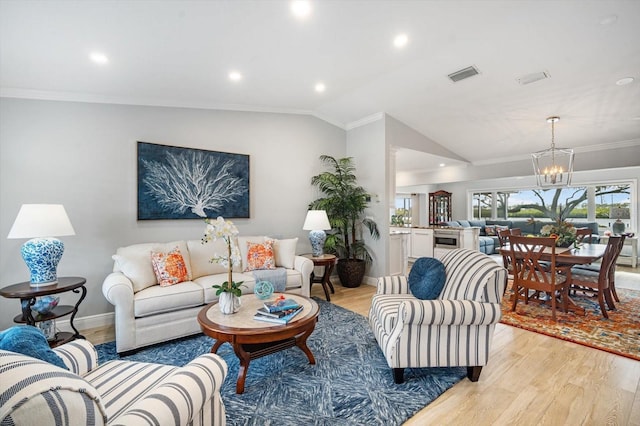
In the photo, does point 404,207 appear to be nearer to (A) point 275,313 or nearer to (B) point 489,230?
(B) point 489,230

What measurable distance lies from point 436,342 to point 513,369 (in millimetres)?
821

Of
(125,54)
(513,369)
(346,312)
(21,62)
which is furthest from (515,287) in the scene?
(21,62)

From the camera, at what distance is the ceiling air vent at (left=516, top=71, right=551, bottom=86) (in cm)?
364

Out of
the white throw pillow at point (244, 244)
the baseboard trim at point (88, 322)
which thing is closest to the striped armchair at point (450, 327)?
the white throw pillow at point (244, 244)

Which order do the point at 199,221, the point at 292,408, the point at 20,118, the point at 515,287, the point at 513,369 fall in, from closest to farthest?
the point at 292,408 → the point at 513,369 → the point at 20,118 → the point at 515,287 → the point at 199,221

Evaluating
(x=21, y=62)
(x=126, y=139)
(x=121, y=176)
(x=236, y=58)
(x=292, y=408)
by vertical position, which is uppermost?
(x=236, y=58)

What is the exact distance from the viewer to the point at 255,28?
2.62 m

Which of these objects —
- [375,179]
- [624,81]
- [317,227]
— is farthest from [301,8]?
[624,81]

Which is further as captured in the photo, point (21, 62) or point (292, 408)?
point (21, 62)

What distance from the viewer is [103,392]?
1.34m

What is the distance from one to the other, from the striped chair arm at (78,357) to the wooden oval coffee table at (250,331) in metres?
0.69

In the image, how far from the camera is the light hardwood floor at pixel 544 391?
5.98 ft

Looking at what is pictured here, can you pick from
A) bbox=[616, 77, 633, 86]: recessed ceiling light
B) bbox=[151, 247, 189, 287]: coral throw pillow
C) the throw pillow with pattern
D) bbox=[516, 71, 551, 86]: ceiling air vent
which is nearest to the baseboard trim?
bbox=[151, 247, 189, 287]: coral throw pillow

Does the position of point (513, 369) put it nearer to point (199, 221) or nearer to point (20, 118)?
point (199, 221)
